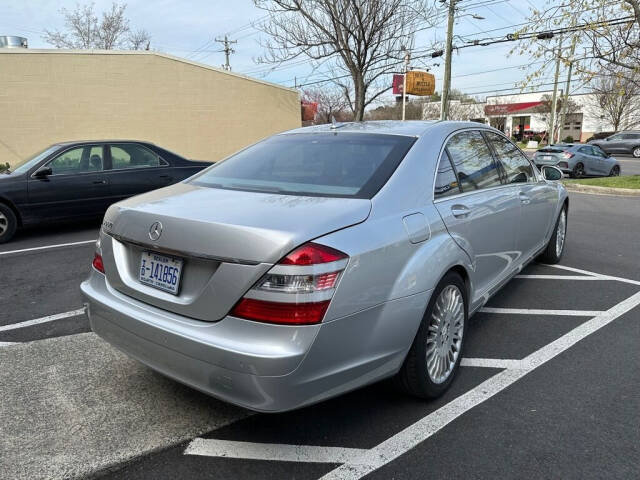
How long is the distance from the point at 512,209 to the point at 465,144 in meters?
0.77

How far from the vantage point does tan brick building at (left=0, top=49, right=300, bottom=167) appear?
16.2 metres

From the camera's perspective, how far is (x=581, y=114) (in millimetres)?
54969

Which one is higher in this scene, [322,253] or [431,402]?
[322,253]

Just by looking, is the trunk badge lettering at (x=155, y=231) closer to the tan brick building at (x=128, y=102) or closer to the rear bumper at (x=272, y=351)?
the rear bumper at (x=272, y=351)

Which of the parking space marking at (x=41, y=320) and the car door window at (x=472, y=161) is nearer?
the car door window at (x=472, y=161)

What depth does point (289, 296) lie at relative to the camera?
210 centimetres

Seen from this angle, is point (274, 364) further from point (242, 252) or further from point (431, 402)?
point (431, 402)

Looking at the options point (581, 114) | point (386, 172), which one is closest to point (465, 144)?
point (386, 172)

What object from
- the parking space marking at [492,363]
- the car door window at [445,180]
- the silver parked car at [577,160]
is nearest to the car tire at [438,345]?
the parking space marking at [492,363]

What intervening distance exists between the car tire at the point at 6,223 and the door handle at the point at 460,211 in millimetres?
7000

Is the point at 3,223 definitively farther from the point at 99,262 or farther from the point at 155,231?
the point at 155,231

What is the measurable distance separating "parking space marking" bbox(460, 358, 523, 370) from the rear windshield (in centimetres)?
152

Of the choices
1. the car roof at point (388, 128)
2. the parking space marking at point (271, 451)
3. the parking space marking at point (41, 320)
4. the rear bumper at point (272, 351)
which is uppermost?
the car roof at point (388, 128)

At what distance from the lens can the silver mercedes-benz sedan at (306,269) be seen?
213 centimetres
